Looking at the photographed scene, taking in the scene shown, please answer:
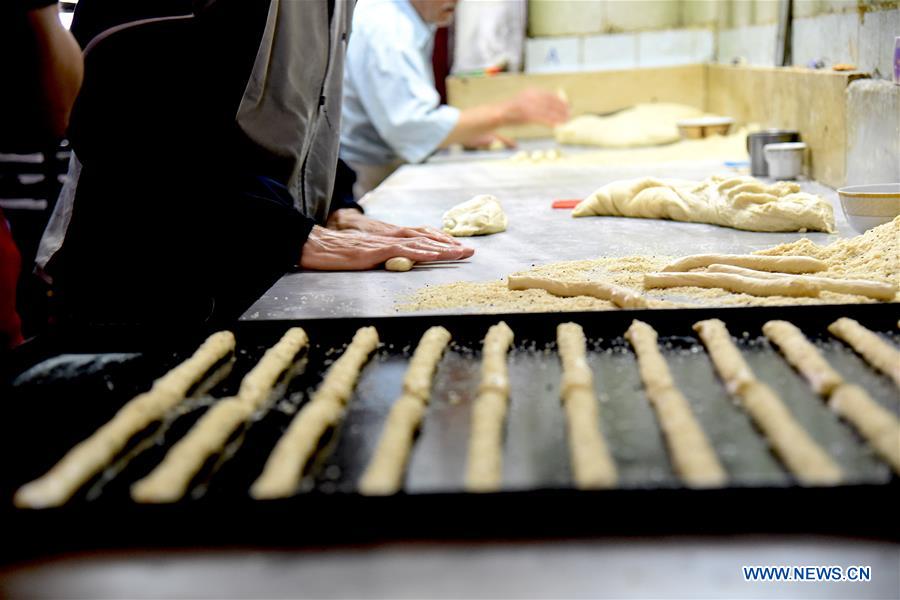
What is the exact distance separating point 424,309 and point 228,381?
0.39 m

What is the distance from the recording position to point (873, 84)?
246 cm

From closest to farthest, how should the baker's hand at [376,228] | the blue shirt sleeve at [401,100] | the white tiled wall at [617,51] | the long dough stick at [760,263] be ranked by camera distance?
the long dough stick at [760,263] → the baker's hand at [376,228] → the blue shirt sleeve at [401,100] → the white tiled wall at [617,51]

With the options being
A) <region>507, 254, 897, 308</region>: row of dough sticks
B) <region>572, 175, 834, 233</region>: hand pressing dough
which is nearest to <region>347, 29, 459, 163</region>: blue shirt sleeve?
<region>572, 175, 834, 233</region>: hand pressing dough

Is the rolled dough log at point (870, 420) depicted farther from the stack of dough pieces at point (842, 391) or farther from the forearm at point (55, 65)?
the forearm at point (55, 65)

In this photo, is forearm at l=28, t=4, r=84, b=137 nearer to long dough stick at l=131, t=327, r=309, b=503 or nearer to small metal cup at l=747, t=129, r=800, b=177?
long dough stick at l=131, t=327, r=309, b=503

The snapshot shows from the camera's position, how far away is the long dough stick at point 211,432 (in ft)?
2.88

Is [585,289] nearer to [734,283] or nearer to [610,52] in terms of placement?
[734,283]

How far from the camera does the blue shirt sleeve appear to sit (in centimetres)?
402

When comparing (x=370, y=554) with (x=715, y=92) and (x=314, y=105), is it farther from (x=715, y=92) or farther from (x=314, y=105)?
(x=715, y=92)

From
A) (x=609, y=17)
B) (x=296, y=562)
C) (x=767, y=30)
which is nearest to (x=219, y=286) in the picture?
(x=296, y=562)

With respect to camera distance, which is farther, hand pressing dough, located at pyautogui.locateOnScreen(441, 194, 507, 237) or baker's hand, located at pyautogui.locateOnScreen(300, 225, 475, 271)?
hand pressing dough, located at pyautogui.locateOnScreen(441, 194, 507, 237)

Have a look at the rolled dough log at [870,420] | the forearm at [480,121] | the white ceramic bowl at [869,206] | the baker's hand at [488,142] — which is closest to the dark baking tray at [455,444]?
the rolled dough log at [870,420]

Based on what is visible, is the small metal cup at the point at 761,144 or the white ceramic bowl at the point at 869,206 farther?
the small metal cup at the point at 761,144

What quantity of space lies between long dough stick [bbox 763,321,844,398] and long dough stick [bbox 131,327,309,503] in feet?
2.26
